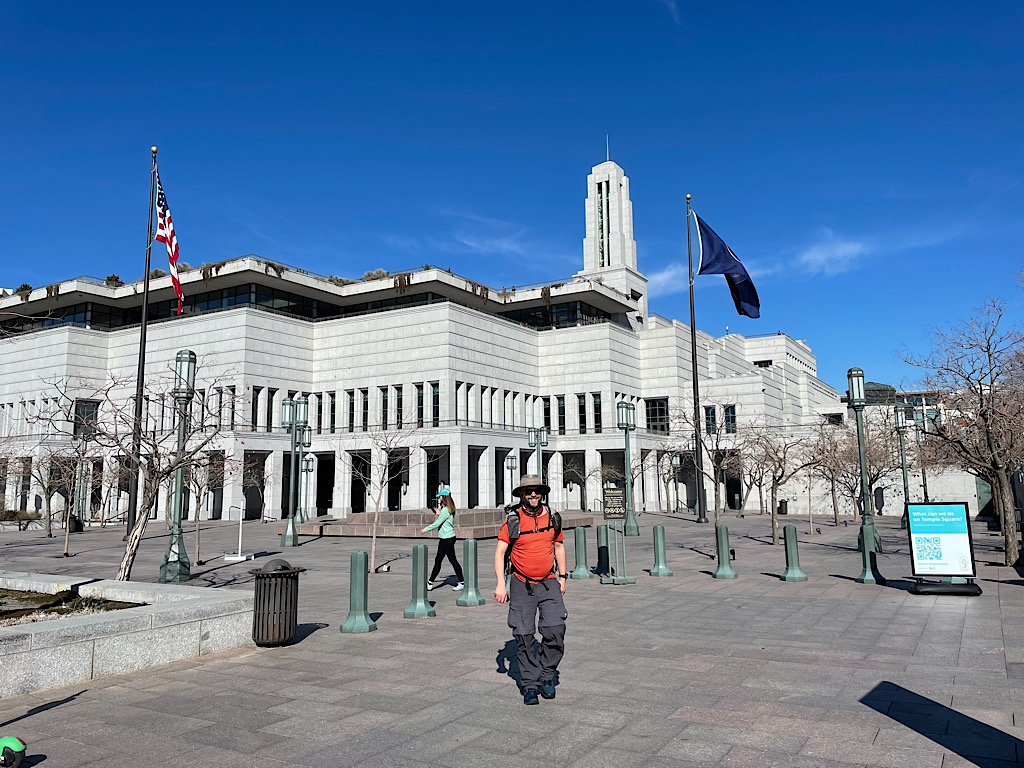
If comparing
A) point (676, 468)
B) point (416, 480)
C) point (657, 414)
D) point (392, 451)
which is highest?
point (657, 414)

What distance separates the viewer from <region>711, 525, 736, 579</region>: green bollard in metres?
15.4

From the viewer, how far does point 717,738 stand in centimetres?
552

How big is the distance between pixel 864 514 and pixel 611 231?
60.5 meters

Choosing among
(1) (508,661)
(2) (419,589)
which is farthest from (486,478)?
(1) (508,661)

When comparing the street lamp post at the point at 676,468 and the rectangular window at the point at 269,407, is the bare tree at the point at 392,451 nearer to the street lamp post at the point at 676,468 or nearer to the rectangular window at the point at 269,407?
the rectangular window at the point at 269,407

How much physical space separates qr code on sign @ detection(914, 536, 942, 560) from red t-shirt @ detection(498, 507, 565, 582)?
9.09m

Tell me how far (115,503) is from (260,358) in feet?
54.5

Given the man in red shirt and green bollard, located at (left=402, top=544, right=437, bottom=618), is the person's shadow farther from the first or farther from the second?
green bollard, located at (left=402, top=544, right=437, bottom=618)

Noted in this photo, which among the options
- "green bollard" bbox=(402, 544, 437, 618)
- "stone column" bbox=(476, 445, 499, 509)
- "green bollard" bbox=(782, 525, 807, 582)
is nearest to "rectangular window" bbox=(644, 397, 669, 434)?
"stone column" bbox=(476, 445, 499, 509)

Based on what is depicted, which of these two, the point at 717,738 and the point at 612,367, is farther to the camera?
the point at 612,367

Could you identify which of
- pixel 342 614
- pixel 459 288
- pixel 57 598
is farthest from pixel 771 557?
pixel 459 288

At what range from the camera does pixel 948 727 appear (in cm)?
564

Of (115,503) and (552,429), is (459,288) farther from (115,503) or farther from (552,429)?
(115,503)

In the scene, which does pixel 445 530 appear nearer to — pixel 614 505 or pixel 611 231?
pixel 614 505
